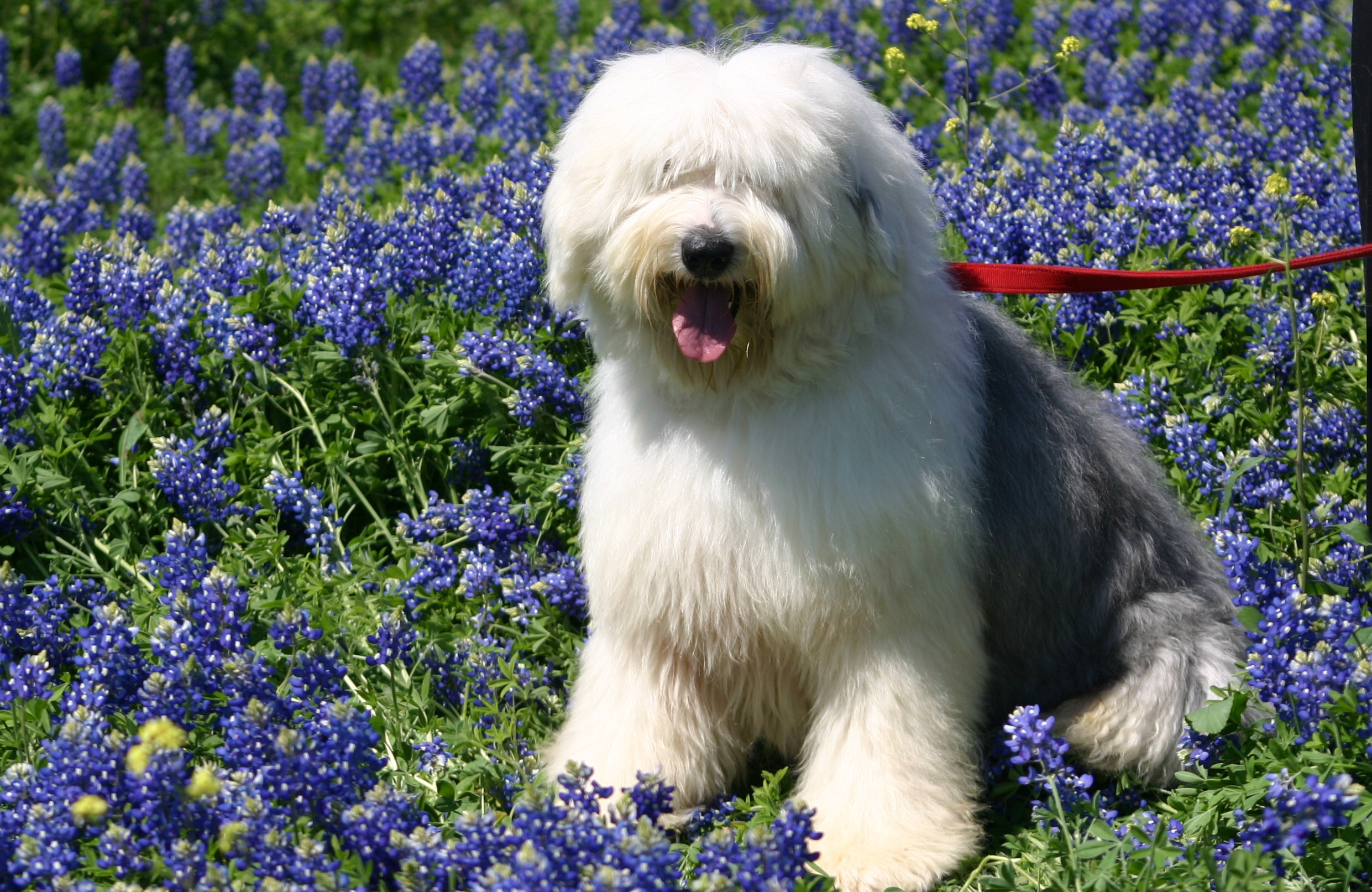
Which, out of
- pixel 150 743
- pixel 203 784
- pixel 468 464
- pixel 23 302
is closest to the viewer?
pixel 203 784

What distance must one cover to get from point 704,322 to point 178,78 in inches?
264

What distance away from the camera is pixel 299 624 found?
310 centimetres

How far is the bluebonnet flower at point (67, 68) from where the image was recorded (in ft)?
27.5

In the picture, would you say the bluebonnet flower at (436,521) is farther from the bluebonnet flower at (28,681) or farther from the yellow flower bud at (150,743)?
the yellow flower bud at (150,743)

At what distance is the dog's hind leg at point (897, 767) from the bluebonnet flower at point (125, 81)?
7.08m

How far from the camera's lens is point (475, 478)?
14.1 ft

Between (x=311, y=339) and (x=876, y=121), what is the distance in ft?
7.28

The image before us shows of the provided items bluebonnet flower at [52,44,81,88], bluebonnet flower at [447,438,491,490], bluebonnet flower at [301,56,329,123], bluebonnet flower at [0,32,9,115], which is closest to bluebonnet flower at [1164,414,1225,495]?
bluebonnet flower at [447,438,491,490]

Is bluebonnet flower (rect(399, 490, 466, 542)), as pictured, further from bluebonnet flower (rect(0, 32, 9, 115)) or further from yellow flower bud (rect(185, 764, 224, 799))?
bluebonnet flower (rect(0, 32, 9, 115))

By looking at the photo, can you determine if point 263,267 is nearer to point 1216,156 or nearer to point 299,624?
point 299,624

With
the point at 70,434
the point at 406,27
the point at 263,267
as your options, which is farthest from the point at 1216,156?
the point at 406,27

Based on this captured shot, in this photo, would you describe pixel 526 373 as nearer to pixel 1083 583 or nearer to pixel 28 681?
pixel 28 681

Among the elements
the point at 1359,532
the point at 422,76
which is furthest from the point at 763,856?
the point at 422,76

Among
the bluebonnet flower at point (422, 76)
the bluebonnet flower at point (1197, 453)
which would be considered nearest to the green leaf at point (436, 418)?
the bluebonnet flower at point (1197, 453)
